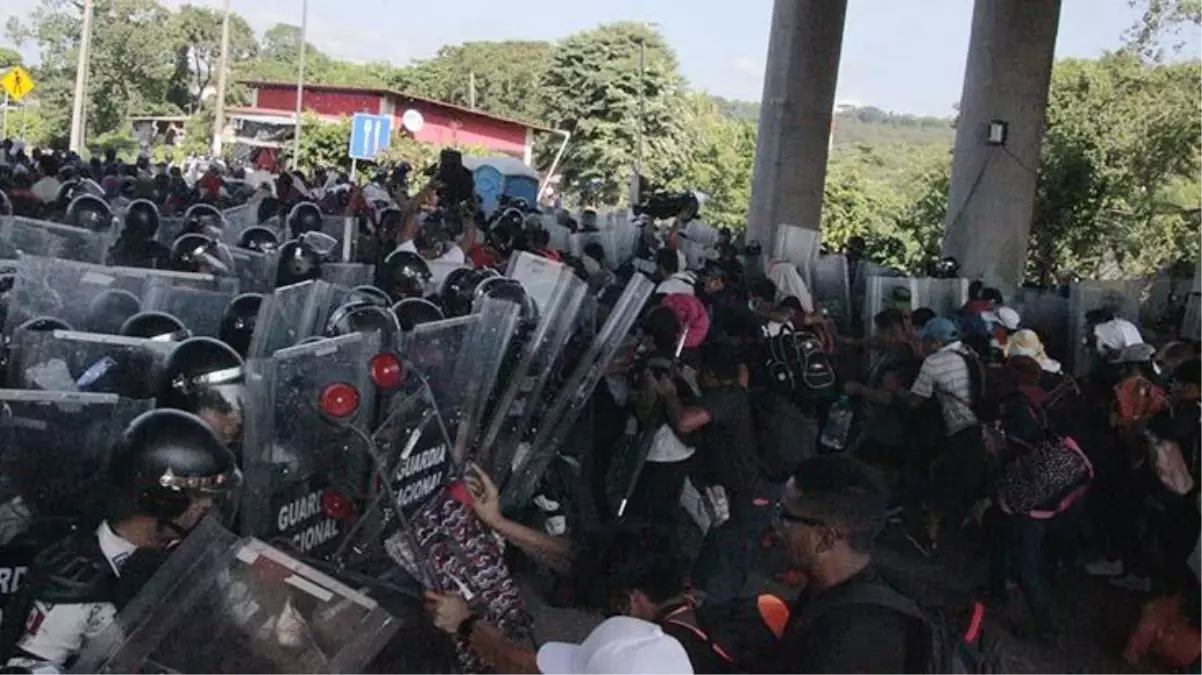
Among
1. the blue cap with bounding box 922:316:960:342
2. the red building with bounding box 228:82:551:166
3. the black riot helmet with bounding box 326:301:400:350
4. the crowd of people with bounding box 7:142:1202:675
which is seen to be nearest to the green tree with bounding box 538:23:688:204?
the red building with bounding box 228:82:551:166

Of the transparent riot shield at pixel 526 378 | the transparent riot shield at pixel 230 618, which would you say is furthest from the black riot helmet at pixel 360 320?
the transparent riot shield at pixel 230 618

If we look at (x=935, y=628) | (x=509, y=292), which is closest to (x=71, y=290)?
(x=509, y=292)

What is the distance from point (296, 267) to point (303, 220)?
3.88m

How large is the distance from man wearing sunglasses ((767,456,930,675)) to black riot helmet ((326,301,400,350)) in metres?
2.51

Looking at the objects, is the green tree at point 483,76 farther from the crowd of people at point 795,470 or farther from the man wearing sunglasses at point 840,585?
the man wearing sunglasses at point 840,585

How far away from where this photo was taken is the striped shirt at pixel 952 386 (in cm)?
836

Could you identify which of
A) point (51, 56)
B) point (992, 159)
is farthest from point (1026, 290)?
point (51, 56)

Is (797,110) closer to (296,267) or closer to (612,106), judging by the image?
(296,267)

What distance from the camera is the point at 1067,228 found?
29250 millimetres

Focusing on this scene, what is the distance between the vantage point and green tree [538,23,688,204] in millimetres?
51312

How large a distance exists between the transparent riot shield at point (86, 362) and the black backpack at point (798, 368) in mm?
4874

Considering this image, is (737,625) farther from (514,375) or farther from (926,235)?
(926,235)

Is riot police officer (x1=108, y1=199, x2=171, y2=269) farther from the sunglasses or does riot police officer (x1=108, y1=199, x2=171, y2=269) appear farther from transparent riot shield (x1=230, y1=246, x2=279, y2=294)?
the sunglasses

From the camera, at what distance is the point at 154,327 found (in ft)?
19.2
